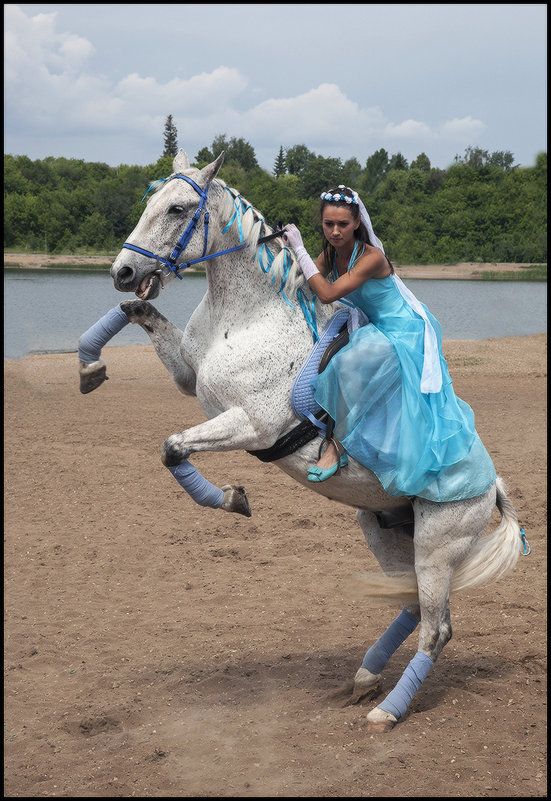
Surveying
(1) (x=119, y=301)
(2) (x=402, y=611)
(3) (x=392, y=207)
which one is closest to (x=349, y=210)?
(2) (x=402, y=611)

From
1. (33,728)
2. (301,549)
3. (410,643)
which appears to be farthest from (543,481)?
(33,728)

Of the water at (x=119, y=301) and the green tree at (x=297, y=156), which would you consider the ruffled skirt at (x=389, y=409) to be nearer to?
the water at (x=119, y=301)

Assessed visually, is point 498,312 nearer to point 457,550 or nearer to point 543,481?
point 543,481

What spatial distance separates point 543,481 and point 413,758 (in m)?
5.51

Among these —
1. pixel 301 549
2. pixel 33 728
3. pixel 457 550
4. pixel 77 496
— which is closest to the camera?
pixel 457 550

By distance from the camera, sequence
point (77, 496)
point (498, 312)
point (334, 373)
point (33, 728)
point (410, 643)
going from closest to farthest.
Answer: point (334, 373) → point (33, 728) → point (410, 643) → point (77, 496) → point (498, 312)

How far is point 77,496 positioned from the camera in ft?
27.2

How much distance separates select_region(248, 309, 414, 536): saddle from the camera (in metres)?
3.88

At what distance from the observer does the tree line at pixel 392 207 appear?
44969 mm

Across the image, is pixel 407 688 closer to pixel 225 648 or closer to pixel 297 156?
pixel 225 648

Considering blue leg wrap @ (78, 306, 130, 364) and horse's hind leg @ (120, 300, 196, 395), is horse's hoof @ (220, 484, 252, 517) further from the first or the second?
blue leg wrap @ (78, 306, 130, 364)

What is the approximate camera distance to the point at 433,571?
4102mm

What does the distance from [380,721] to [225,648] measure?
151 cm

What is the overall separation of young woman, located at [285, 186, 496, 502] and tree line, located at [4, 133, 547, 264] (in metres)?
36.0
